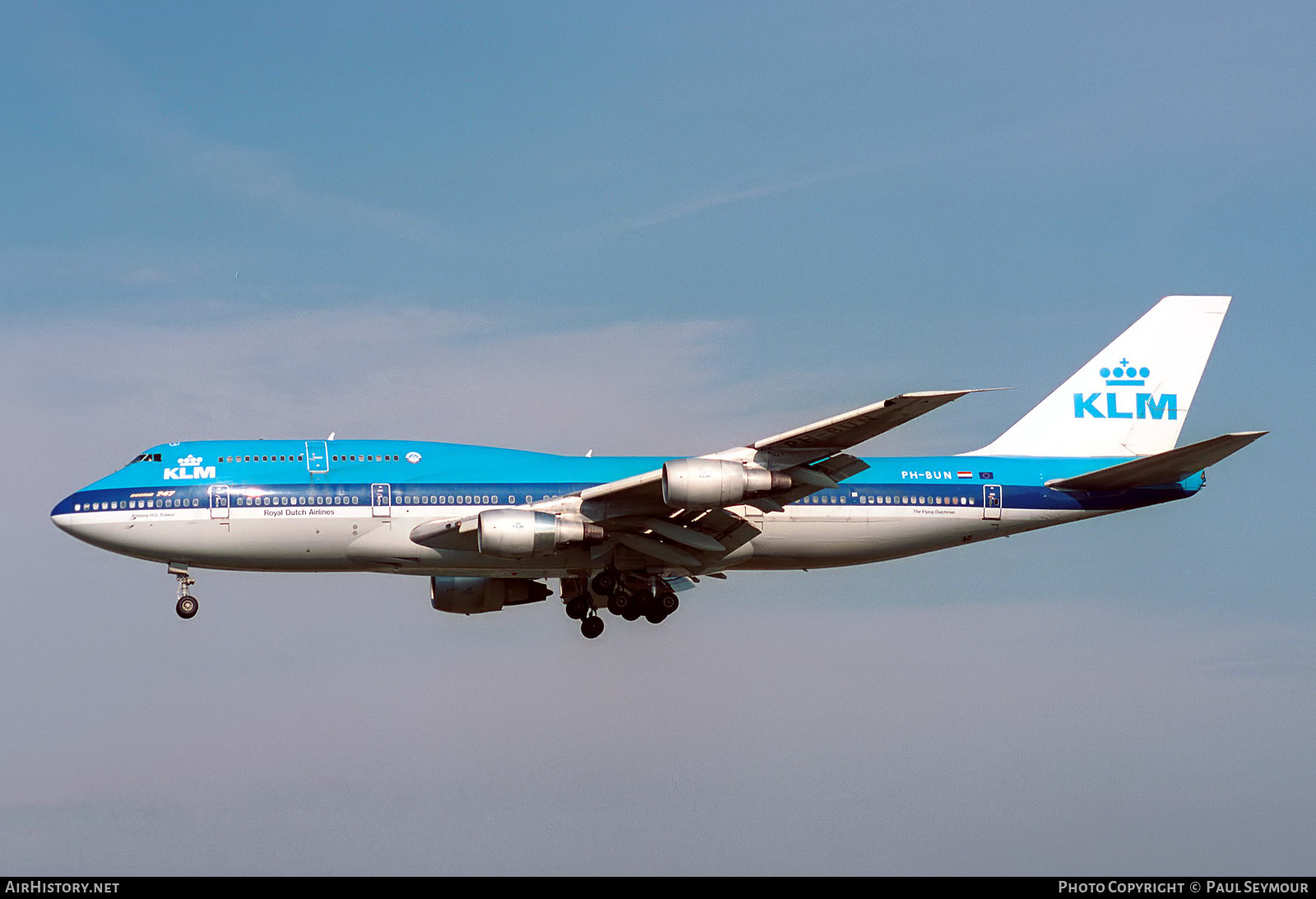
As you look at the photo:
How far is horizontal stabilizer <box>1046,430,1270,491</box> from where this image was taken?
1775 inches

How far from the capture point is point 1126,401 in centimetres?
5284

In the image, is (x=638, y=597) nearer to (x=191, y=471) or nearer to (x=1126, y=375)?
(x=191, y=471)

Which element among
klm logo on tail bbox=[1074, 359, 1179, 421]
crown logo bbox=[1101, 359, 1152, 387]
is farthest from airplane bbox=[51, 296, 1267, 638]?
crown logo bbox=[1101, 359, 1152, 387]

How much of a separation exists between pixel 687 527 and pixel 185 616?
1446cm

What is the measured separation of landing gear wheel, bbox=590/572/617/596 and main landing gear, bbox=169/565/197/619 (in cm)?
1138

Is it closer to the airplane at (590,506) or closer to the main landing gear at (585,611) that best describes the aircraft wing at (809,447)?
the airplane at (590,506)

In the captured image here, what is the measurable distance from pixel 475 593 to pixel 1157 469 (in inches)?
817

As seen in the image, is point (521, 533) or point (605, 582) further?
point (605, 582)

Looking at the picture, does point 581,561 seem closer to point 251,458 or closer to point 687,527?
point 687,527

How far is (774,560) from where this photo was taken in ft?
160

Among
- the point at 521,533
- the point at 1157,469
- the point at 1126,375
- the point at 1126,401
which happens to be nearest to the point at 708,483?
the point at 521,533
